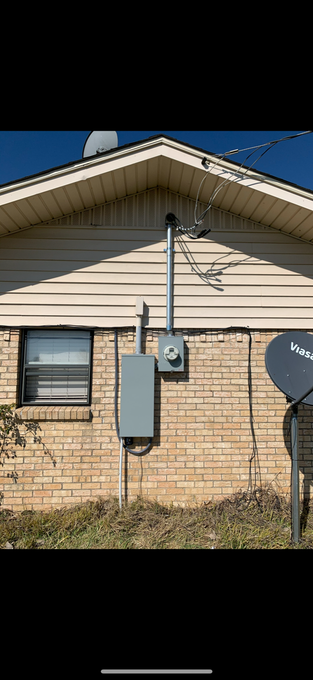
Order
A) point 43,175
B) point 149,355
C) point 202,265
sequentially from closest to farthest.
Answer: point 43,175 < point 149,355 < point 202,265

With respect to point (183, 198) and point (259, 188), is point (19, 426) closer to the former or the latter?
point (183, 198)

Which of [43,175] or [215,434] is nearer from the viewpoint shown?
[43,175]

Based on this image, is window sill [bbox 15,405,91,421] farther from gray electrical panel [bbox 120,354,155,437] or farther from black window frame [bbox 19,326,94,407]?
gray electrical panel [bbox 120,354,155,437]

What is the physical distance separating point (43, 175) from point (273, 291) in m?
3.14

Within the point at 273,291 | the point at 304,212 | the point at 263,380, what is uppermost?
the point at 304,212

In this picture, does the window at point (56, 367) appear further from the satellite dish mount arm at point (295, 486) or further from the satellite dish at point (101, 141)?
the satellite dish at point (101, 141)

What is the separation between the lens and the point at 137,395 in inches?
183

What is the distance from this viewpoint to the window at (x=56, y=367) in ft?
16.0

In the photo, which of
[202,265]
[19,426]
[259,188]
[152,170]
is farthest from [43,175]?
[19,426]

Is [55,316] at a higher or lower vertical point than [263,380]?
higher

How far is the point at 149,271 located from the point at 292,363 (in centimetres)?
209

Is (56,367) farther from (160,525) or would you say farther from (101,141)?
(101,141)

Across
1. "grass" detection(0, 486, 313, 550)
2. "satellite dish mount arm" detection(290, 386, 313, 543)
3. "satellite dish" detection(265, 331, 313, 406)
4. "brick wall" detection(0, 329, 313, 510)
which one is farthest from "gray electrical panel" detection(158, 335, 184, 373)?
"grass" detection(0, 486, 313, 550)

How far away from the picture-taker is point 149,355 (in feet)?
15.5
